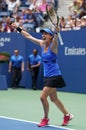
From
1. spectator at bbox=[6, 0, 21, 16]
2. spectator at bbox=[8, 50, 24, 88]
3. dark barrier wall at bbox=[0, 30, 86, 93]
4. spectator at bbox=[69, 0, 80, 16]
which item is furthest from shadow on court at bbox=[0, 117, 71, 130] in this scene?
spectator at bbox=[6, 0, 21, 16]

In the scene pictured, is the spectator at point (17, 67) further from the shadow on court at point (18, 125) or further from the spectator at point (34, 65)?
the shadow on court at point (18, 125)

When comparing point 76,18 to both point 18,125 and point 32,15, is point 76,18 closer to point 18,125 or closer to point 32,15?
point 32,15

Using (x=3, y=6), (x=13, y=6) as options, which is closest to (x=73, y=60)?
(x=13, y=6)

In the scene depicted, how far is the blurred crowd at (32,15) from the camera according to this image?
1811cm

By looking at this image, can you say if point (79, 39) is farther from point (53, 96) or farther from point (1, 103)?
point (53, 96)

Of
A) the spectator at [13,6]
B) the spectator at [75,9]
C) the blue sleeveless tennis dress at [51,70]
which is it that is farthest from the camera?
the spectator at [13,6]

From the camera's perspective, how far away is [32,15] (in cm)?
A: 2122

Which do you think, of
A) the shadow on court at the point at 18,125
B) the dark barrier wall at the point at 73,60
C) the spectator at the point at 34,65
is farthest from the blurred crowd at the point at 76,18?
the shadow on court at the point at 18,125

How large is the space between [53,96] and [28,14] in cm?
1286

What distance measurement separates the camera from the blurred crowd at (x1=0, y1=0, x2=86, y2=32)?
59.4 feet

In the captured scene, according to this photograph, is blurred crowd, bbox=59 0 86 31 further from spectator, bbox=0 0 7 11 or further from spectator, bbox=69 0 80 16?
spectator, bbox=0 0 7 11

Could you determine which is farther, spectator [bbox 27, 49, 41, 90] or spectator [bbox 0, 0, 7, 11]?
spectator [bbox 0, 0, 7, 11]

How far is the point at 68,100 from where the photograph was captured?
14.2m

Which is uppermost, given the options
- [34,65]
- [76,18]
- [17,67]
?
[76,18]
